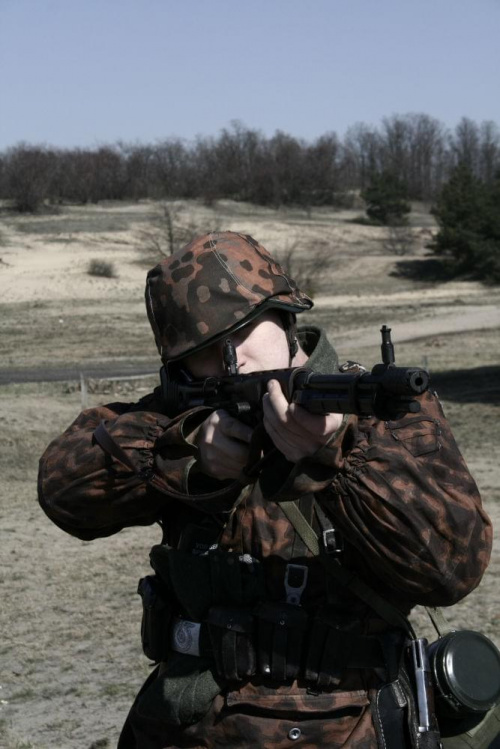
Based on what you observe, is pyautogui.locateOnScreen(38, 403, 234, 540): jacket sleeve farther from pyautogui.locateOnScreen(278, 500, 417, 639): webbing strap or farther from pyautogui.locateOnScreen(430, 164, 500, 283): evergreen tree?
pyautogui.locateOnScreen(430, 164, 500, 283): evergreen tree

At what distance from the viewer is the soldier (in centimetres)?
225

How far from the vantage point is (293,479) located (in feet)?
7.11

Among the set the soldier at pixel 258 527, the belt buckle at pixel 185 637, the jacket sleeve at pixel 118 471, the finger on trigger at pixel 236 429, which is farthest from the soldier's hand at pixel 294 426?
the belt buckle at pixel 185 637

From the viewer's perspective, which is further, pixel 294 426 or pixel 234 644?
pixel 234 644

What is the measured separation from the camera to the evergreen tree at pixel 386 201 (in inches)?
2598

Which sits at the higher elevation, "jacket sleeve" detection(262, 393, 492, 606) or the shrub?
"jacket sleeve" detection(262, 393, 492, 606)

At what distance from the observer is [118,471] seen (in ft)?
8.38

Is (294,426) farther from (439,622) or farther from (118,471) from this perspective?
(439,622)

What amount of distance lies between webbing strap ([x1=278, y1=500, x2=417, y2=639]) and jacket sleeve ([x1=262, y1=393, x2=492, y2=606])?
8 cm

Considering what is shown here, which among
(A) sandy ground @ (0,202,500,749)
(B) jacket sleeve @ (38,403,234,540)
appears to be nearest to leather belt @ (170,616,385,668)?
(B) jacket sleeve @ (38,403,234,540)

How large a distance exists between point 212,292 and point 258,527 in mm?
522

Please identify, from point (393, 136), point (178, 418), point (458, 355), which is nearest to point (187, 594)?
point (178, 418)

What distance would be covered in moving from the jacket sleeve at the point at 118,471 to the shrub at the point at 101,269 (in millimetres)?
41560

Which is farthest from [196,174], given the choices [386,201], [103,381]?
[103,381]
